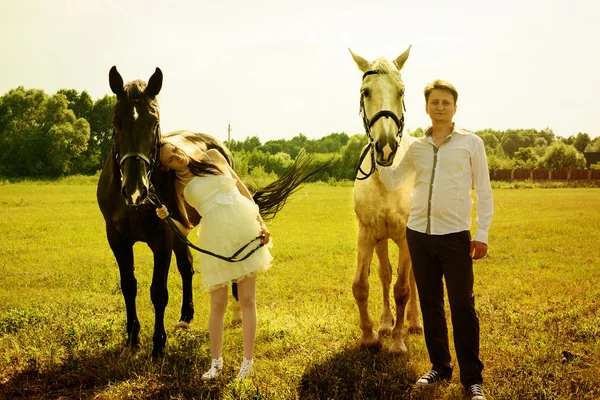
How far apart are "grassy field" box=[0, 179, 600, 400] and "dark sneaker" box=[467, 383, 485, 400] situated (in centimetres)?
9

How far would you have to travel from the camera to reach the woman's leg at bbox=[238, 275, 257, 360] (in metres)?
3.60

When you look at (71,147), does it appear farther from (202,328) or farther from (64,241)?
(202,328)

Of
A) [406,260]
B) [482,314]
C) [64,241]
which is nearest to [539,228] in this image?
[482,314]

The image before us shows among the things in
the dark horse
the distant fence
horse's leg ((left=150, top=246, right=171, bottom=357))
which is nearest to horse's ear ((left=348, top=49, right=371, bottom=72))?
the dark horse

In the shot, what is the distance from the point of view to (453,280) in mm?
3387

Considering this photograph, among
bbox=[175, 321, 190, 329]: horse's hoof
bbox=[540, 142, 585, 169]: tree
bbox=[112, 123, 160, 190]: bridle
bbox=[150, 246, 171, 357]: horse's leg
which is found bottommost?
bbox=[175, 321, 190, 329]: horse's hoof

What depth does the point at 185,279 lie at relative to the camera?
572cm

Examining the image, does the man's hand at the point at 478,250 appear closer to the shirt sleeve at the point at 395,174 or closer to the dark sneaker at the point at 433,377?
the shirt sleeve at the point at 395,174

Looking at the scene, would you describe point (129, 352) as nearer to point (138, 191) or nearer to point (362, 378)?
point (138, 191)

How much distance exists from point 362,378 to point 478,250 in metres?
1.38

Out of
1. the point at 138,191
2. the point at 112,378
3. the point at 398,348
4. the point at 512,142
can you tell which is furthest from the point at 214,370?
the point at 512,142

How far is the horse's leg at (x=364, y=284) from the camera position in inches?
168

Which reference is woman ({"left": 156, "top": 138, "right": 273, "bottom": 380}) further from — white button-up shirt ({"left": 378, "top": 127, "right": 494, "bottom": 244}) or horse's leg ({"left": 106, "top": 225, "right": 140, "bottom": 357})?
white button-up shirt ({"left": 378, "top": 127, "right": 494, "bottom": 244})

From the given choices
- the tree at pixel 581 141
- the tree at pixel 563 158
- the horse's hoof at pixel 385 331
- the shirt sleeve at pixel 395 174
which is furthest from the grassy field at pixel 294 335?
the tree at pixel 581 141
